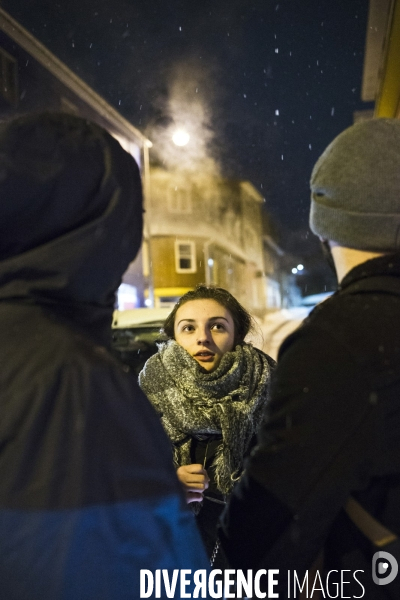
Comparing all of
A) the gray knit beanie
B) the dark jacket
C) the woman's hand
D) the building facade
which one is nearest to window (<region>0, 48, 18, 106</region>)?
the building facade

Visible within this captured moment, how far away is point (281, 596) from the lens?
3.92ft

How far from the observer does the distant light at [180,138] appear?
2983cm

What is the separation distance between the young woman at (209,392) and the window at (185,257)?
2607 cm

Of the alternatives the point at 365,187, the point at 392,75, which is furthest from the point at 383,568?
the point at 392,75

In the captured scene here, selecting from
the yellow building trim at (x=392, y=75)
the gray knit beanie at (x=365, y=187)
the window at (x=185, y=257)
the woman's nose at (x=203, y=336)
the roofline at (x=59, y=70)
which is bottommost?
the woman's nose at (x=203, y=336)

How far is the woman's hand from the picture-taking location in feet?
6.22

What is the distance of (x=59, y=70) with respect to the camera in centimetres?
1716

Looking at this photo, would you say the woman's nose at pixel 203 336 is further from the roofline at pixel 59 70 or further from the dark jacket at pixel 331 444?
the roofline at pixel 59 70

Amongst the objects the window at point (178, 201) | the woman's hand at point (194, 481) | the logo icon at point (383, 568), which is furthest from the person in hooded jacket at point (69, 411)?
the window at point (178, 201)

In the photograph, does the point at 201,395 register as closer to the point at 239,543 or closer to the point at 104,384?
the point at 239,543

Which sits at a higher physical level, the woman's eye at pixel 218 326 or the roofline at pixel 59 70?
the roofline at pixel 59 70

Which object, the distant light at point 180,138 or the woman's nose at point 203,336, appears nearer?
the woman's nose at point 203,336

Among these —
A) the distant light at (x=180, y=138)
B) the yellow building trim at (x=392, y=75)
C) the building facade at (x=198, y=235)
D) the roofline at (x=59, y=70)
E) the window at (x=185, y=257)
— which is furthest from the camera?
the distant light at (x=180, y=138)

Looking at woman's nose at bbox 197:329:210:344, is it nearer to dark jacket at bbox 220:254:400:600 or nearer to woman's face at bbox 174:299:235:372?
woman's face at bbox 174:299:235:372
